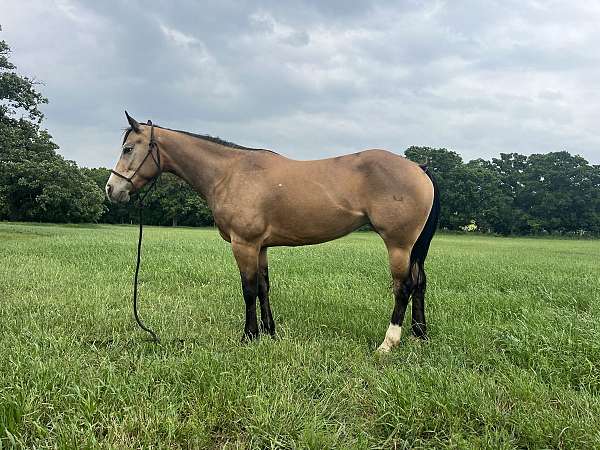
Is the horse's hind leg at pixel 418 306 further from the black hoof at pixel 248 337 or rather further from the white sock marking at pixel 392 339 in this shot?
the black hoof at pixel 248 337

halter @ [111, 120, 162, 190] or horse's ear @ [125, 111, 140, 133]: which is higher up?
horse's ear @ [125, 111, 140, 133]

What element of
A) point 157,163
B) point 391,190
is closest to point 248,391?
point 391,190

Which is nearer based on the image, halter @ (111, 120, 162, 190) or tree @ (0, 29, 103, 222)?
halter @ (111, 120, 162, 190)

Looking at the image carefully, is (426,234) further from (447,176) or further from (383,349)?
(447,176)

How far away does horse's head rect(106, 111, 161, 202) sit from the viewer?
4566mm

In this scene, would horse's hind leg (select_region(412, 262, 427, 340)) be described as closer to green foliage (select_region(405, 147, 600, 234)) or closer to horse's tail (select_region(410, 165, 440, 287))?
horse's tail (select_region(410, 165, 440, 287))

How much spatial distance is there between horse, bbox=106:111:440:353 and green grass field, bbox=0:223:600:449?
27.1 inches

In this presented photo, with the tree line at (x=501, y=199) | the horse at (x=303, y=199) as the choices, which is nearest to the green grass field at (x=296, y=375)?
the horse at (x=303, y=199)

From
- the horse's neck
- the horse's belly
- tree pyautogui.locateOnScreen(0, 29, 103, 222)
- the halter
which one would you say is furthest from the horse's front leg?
tree pyautogui.locateOnScreen(0, 29, 103, 222)

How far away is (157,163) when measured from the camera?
15.5 feet

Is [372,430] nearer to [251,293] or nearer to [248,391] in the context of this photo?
[248,391]

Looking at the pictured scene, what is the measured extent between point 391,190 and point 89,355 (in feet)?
10.9

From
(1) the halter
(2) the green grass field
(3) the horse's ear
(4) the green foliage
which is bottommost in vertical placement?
(2) the green grass field

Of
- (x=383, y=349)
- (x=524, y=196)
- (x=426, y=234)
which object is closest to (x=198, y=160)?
(x=426, y=234)
